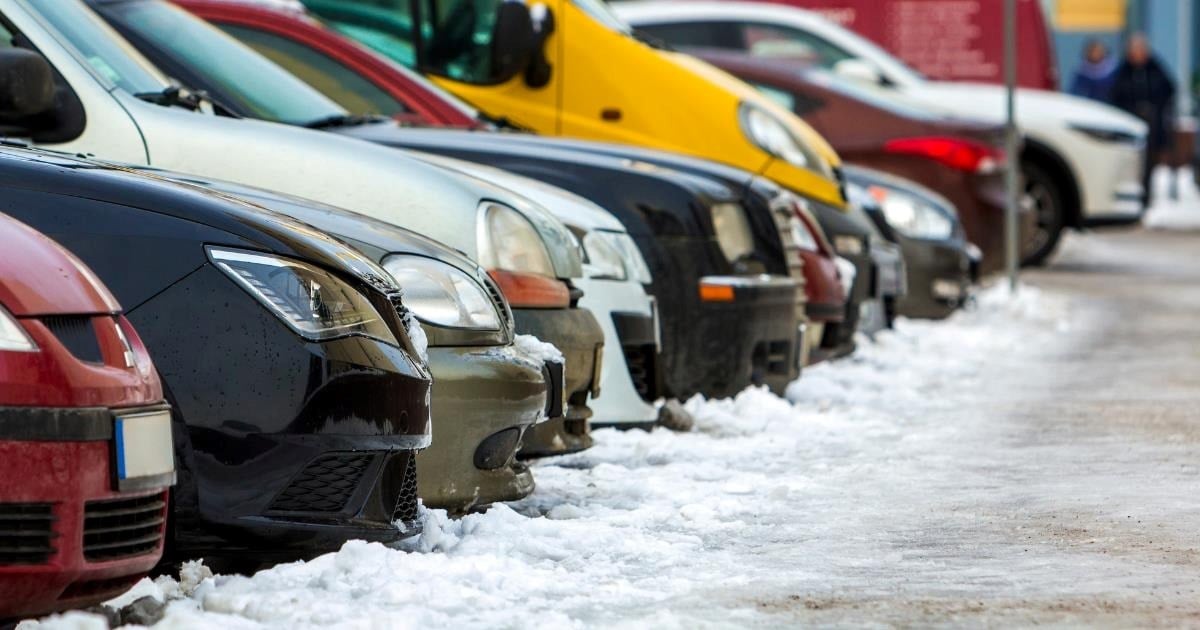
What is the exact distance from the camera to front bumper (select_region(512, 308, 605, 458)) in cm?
603

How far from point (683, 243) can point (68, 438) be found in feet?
13.5

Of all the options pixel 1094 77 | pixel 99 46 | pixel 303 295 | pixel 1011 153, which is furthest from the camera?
pixel 1094 77

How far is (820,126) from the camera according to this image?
573 inches

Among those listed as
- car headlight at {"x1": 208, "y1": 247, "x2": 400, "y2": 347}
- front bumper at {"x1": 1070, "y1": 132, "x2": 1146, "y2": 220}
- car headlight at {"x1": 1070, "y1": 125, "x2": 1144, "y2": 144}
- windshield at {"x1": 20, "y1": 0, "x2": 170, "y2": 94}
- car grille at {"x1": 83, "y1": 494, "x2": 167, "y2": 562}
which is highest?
windshield at {"x1": 20, "y1": 0, "x2": 170, "y2": 94}

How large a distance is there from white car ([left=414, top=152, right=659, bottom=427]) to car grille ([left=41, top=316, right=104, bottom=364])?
9.41 ft

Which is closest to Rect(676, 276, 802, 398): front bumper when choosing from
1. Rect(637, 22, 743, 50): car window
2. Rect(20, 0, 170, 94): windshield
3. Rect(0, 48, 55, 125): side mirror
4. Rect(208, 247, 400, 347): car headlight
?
Rect(20, 0, 170, 94): windshield

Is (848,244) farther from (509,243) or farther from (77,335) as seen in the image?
(77,335)

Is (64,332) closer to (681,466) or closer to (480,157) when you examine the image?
(681,466)

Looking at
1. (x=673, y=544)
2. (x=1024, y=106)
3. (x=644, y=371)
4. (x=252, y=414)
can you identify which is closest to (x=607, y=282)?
(x=644, y=371)

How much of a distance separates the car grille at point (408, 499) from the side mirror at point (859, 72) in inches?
422

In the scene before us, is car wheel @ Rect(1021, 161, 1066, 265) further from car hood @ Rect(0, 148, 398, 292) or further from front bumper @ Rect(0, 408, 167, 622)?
front bumper @ Rect(0, 408, 167, 622)

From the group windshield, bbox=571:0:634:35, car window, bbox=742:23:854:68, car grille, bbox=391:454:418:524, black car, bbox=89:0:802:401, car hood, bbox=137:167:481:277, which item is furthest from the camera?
car window, bbox=742:23:854:68

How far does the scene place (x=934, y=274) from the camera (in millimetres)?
12422

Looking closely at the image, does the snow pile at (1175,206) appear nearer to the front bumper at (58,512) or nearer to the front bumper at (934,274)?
the front bumper at (934,274)
